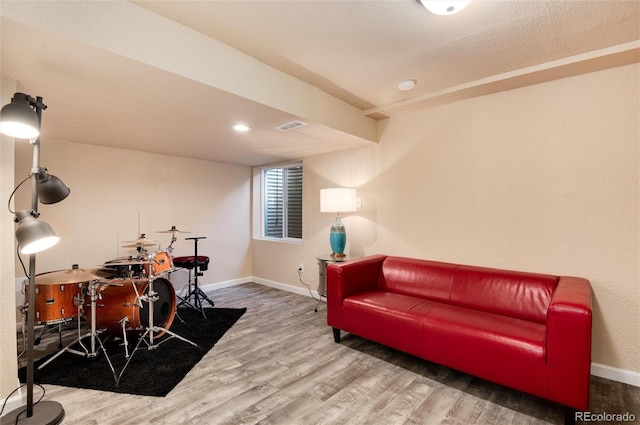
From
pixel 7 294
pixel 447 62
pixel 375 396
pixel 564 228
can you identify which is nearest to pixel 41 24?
pixel 7 294

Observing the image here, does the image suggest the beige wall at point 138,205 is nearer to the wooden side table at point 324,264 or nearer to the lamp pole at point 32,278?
the lamp pole at point 32,278

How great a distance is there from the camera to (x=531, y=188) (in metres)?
2.54

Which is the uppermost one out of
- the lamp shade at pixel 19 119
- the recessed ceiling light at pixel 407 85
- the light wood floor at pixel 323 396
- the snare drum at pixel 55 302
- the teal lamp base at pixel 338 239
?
the recessed ceiling light at pixel 407 85

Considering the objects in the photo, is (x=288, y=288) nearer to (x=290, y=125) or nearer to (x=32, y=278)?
(x=290, y=125)

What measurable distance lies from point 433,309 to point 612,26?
2293mm

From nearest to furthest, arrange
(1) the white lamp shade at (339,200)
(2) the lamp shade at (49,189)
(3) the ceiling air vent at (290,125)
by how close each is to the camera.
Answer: (2) the lamp shade at (49,189) → (3) the ceiling air vent at (290,125) → (1) the white lamp shade at (339,200)

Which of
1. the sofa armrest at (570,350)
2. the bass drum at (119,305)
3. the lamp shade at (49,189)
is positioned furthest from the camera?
the bass drum at (119,305)

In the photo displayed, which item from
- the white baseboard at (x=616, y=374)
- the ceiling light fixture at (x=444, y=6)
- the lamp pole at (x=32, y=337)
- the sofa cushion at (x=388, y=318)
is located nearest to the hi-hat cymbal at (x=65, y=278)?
the lamp pole at (x=32, y=337)

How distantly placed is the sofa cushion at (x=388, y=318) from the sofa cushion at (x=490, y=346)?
9cm

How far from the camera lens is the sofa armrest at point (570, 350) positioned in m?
1.61

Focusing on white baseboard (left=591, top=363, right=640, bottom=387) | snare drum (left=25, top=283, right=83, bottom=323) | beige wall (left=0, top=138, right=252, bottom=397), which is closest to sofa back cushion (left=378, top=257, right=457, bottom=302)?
white baseboard (left=591, top=363, right=640, bottom=387)

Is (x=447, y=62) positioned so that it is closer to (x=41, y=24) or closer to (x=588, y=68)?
(x=588, y=68)

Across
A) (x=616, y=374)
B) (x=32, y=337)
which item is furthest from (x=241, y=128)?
(x=616, y=374)

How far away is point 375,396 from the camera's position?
2002mm
